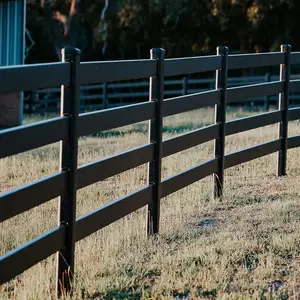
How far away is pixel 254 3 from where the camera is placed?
35.7 m

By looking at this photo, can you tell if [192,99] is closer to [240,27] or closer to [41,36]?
[240,27]

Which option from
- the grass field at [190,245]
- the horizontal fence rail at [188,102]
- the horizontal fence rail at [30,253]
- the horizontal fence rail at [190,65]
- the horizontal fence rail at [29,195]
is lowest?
the grass field at [190,245]

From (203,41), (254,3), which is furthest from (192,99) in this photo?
(203,41)

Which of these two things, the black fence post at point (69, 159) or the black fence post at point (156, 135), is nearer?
the black fence post at point (69, 159)

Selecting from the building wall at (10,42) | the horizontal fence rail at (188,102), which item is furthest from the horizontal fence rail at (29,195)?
the building wall at (10,42)

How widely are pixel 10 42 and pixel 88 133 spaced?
14082 mm

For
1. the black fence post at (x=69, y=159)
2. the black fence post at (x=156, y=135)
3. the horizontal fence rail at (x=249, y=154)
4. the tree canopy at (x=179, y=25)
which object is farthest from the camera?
the tree canopy at (x=179, y=25)

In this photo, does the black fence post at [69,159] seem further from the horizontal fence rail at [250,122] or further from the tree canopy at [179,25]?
the tree canopy at [179,25]

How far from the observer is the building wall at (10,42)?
64.6ft

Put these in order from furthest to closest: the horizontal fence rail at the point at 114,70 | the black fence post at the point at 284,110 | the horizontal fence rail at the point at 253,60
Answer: the black fence post at the point at 284,110 < the horizontal fence rail at the point at 253,60 < the horizontal fence rail at the point at 114,70

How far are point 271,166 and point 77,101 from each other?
6.02m

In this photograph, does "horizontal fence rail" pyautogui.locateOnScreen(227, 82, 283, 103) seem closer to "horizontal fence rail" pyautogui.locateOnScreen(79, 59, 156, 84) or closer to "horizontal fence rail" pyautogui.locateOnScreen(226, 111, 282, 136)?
"horizontal fence rail" pyautogui.locateOnScreen(226, 111, 282, 136)

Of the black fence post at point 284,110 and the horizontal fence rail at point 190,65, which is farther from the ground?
the horizontal fence rail at point 190,65

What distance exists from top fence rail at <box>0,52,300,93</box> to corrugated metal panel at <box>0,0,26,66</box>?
10635mm
